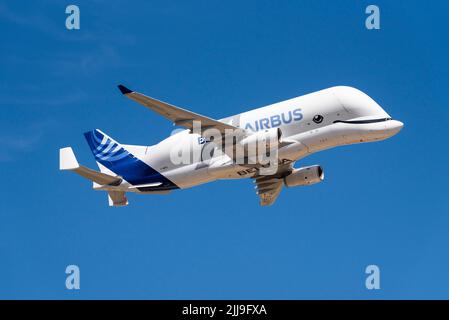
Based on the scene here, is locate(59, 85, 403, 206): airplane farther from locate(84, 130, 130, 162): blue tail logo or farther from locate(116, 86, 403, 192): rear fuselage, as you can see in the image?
locate(84, 130, 130, 162): blue tail logo

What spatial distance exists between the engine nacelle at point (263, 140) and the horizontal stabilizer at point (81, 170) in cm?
1236

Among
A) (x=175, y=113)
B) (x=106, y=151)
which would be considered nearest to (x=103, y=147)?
(x=106, y=151)

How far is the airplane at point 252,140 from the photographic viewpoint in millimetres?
64812

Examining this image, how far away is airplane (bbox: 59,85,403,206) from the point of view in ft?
213

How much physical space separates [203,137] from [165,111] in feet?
19.4

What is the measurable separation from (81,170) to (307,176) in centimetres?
1702

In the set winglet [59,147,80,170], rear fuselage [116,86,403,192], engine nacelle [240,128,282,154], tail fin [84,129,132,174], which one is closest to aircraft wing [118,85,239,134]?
engine nacelle [240,128,282,154]

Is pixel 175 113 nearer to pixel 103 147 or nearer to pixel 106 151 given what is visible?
pixel 106 151

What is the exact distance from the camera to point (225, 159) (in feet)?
221

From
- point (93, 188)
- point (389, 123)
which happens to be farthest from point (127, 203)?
point (389, 123)

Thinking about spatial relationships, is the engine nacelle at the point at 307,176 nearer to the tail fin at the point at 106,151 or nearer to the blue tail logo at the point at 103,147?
the tail fin at the point at 106,151

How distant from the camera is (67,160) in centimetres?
7075

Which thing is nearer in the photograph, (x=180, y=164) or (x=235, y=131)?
(x=235, y=131)

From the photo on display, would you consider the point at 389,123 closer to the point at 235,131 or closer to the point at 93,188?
the point at 235,131
